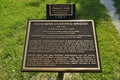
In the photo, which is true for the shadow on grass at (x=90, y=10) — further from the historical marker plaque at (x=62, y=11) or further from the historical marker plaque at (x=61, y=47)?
the historical marker plaque at (x=61, y=47)

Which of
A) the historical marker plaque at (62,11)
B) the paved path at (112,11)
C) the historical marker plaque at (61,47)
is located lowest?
the historical marker plaque at (61,47)

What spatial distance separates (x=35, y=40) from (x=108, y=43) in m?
2.95

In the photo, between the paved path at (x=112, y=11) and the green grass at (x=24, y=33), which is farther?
the paved path at (x=112, y=11)

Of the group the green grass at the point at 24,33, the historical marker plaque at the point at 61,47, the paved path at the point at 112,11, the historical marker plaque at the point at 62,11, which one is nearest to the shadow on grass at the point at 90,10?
the green grass at the point at 24,33

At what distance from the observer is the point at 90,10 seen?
32.4ft

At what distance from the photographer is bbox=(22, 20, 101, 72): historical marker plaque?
527 centimetres

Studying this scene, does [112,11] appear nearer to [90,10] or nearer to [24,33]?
[90,10]

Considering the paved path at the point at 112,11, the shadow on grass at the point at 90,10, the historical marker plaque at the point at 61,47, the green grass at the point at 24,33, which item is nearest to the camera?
the historical marker plaque at the point at 61,47

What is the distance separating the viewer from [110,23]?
9.05 meters

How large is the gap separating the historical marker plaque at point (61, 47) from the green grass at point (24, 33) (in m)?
1.29

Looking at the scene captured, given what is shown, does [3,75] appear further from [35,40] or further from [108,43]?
[108,43]

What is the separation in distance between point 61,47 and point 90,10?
182 inches

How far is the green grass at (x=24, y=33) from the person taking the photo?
6.67 metres

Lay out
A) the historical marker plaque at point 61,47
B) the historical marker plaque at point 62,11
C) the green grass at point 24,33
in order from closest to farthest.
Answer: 1. the historical marker plaque at point 61,47
2. the historical marker plaque at point 62,11
3. the green grass at point 24,33
